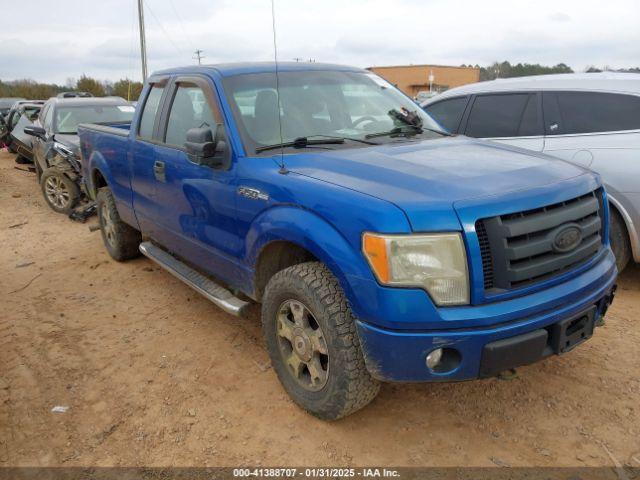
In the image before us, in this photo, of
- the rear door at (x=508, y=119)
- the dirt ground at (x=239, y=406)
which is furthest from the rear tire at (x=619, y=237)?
the rear door at (x=508, y=119)

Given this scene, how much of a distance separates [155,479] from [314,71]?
9.72ft

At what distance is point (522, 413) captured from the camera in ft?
9.97

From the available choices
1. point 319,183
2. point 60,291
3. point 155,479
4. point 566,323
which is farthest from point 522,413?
point 60,291

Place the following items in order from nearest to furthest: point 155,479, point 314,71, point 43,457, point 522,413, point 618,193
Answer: point 155,479 < point 43,457 < point 522,413 < point 314,71 < point 618,193

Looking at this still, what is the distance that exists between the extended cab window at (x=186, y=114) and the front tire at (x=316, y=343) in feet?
4.74

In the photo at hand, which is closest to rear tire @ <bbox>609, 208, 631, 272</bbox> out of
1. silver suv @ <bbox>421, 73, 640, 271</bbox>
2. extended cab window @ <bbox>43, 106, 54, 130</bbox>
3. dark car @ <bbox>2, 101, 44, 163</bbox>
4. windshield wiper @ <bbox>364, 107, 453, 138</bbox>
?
silver suv @ <bbox>421, 73, 640, 271</bbox>

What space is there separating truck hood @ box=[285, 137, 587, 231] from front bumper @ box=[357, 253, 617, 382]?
495 millimetres

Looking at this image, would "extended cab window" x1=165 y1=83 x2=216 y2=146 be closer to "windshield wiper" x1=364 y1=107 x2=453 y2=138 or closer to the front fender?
the front fender

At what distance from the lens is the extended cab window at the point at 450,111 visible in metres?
5.74

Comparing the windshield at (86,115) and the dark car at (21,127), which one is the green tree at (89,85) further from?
the windshield at (86,115)

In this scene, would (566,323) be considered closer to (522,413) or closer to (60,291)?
(522,413)

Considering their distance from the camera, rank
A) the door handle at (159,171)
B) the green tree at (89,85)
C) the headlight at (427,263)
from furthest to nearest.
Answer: the green tree at (89,85), the door handle at (159,171), the headlight at (427,263)

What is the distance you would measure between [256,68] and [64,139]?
250 inches

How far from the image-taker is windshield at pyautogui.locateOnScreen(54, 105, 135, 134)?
933 centimetres
